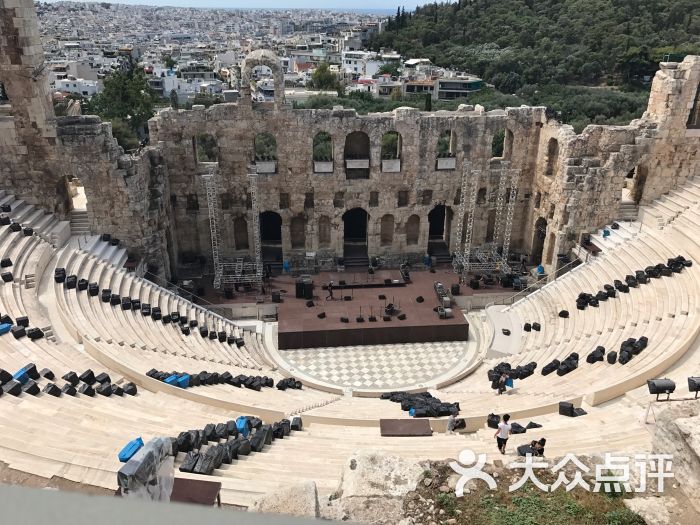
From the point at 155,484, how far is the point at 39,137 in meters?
23.8

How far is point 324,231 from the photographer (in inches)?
1323

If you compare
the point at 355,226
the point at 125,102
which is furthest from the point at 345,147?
the point at 125,102

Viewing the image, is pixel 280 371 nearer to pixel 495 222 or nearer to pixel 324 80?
pixel 495 222

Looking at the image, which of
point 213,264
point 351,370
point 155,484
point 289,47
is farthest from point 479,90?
point 289,47

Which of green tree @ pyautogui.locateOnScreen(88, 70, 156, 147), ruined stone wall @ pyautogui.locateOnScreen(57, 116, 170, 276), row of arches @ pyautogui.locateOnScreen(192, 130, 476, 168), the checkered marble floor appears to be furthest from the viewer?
green tree @ pyautogui.locateOnScreen(88, 70, 156, 147)

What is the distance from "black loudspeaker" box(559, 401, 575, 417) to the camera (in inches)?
667

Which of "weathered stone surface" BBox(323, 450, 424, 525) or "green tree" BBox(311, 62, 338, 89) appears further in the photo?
"green tree" BBox(311, 62, 338, 89)

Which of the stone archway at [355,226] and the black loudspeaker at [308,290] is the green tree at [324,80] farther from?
the black loudspeaker at [308,290]

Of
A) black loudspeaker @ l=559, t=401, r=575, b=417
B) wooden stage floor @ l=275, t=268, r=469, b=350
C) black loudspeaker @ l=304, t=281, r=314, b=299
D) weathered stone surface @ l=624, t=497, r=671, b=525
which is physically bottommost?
wooden stage floor @ l=275, t=268, r=469, b=350

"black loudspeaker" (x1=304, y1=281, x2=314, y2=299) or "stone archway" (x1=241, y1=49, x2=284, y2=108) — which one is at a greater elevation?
"stone archway" (x1=241, y1=49, x2=284, y2=108)

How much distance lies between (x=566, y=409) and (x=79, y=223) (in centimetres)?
2439

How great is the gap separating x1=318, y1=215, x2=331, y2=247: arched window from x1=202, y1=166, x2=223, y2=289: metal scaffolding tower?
6050 millimetres

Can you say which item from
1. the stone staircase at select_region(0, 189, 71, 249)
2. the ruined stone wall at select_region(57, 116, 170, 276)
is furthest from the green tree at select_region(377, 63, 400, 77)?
the stone staircase at select_region(0, 189, 71, 249)

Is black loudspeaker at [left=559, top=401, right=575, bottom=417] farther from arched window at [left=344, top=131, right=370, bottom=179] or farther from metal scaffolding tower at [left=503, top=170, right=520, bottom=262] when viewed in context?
arched window at [left=344, top=131, right=370, bottom=179]
